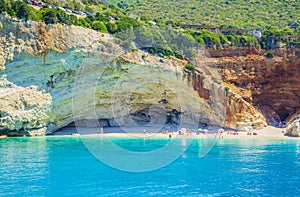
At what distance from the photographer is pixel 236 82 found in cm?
4722

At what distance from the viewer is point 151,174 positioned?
838 inches

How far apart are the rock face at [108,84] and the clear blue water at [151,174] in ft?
25.4

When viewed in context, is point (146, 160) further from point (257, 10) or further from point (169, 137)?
point (257, 10)

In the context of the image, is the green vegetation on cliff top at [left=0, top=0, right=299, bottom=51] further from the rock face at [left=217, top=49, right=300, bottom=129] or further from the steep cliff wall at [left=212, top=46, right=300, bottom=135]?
the rock face at [left=217, top=49, right=300, bottom=129]

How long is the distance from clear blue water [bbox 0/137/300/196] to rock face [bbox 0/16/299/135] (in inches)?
305

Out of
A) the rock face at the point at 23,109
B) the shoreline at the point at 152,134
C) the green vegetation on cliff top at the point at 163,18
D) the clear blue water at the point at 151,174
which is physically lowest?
the clear blue water at the point at 151,174

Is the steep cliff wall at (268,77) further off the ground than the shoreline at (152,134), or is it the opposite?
the steep cliff wall at (268,77)

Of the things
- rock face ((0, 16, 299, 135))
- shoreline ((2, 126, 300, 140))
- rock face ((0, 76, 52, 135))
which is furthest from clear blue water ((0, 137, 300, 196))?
shoreline ((2, 126, 300, 140))

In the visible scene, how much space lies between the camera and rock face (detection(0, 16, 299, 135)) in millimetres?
36500

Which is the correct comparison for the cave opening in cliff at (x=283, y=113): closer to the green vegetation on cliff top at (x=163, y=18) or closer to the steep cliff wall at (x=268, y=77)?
the steep cliff wall at (x=268, y=77)

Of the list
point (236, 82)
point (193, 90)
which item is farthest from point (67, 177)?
point (236, 82)

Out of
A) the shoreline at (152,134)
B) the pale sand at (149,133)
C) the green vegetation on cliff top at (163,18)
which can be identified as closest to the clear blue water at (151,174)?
the shoreline at (152,134)

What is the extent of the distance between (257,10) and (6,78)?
158 ft

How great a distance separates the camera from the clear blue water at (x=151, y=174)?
1752cm
